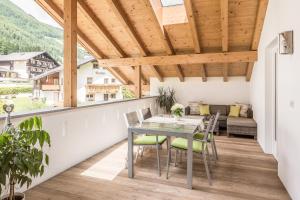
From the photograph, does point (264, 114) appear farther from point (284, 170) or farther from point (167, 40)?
point (167, 40)

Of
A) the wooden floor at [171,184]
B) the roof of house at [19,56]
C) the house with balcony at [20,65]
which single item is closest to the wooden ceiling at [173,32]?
the roof of house at [19,56]

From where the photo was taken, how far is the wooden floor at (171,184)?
8.53 ft

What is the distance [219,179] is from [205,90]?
4.61 meters

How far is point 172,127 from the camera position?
3.18m

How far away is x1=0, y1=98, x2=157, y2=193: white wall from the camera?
308 centimetres

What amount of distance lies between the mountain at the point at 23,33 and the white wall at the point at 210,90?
3.75 m

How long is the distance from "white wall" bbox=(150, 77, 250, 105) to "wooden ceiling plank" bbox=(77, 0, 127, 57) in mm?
2376

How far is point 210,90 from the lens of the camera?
7270 millimetres

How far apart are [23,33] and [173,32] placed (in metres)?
3.54

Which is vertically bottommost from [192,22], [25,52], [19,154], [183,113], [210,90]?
[19,154]

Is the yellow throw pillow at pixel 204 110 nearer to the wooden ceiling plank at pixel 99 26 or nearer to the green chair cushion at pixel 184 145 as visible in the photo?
the wooden ceiling plank at pixel 99 26

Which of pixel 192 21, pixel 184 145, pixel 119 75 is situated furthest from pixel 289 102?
pixel 119 75

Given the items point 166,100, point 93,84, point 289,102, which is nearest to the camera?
point 289,102

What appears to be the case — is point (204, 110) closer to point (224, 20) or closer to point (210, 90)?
point (210, 90)
